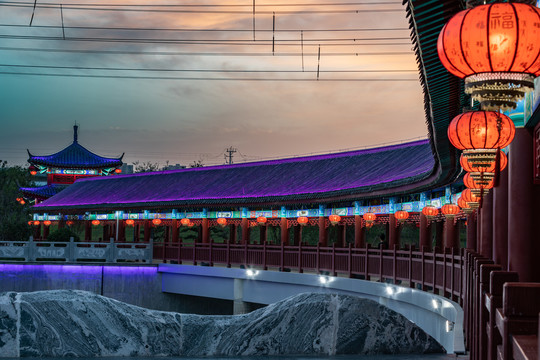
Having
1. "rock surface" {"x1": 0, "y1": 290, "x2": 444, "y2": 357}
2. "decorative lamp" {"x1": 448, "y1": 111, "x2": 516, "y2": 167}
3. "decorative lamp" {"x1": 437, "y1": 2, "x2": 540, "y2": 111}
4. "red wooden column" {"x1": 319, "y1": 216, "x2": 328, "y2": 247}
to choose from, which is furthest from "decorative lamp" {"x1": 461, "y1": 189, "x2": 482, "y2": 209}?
"decorative lamp" {"x1": 437, "y1": 2, "x2": 540, "y2": 111}

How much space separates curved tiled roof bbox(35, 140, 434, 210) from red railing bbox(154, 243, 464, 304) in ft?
7.53

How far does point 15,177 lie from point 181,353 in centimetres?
4942

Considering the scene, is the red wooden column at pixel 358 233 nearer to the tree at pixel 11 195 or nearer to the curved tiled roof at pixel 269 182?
the curved tiled roof at pixel 269 182

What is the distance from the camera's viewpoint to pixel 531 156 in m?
8.66

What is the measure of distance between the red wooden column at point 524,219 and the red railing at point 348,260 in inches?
125

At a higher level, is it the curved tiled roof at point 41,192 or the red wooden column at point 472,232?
the curved tiled roof at point 41,192

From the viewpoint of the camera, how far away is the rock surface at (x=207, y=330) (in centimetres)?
1394

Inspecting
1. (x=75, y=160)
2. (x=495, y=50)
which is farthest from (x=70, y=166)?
(x=495, y=50)

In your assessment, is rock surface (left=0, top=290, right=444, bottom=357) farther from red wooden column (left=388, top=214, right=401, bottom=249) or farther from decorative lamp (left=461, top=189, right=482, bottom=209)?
red wooden column (left=388, top=214, right=401, bottom=249)

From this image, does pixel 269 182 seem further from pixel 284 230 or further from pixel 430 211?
pixel 430 211

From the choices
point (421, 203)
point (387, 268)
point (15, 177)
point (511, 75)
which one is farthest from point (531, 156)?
point (15, 177)

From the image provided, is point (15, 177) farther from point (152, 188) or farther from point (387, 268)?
point (387, 268)

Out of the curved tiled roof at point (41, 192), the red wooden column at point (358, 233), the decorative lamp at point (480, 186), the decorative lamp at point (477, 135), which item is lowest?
the red wooden column at point (358, 233)

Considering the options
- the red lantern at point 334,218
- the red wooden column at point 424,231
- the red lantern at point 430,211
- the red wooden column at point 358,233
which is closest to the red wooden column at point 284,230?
the red lantern at point 334,218
